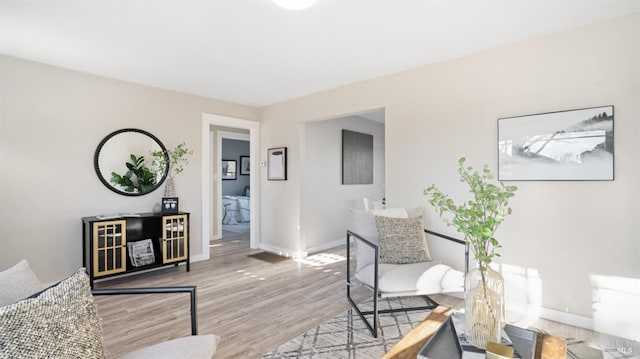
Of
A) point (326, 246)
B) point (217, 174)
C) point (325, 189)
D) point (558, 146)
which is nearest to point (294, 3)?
point (558, 146)

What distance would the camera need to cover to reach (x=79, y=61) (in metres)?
3.13

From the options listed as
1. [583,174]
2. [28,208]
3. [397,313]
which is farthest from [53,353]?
[583,174]

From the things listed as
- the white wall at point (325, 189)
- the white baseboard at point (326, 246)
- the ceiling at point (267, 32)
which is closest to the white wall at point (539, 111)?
the ceiling at point (267, 32)

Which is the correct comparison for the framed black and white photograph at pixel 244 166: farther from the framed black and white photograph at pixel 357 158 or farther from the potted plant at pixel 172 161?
the potted plant at pixel 172 161

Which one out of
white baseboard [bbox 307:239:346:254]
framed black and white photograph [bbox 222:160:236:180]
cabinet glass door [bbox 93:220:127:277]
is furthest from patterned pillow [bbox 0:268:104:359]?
framed black and white photograph [bbox 222:160:236:180]

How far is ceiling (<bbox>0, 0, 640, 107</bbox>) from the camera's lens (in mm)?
2152

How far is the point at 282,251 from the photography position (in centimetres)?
484

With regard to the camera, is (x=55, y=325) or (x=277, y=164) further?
(x=277, y=164)

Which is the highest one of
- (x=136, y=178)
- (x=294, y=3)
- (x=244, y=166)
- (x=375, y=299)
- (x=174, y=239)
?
(x=294, y=3)

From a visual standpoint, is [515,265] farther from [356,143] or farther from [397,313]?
[356,143]

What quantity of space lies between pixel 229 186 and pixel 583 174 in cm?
828

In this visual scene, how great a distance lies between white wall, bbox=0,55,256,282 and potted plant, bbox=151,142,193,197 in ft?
0.93

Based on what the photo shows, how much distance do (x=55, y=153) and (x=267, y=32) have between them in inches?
105

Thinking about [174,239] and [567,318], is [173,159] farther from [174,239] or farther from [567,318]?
[567,318]
